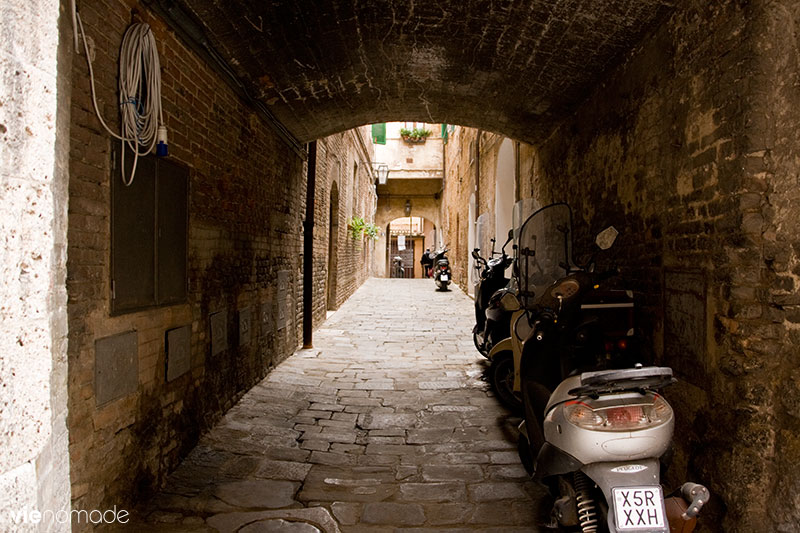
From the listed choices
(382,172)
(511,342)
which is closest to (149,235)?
(511,342)

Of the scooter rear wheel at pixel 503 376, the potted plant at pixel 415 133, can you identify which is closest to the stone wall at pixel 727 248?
the scooter rear wheel at pixel 503 376

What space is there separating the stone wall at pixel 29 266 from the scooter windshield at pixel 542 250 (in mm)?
3089

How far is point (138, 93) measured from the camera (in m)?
2.63

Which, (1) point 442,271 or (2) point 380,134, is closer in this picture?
(1) point 442,271

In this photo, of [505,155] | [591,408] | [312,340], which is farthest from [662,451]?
[505,155]

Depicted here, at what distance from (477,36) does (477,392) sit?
3382 millimetres

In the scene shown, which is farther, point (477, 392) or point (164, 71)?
point (477, 392)

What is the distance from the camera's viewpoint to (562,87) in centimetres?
445

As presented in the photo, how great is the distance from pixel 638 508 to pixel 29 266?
219 cm

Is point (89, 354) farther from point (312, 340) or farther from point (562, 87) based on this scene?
point (312, 340)

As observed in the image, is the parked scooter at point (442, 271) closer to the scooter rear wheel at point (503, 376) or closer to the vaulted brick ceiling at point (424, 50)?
the vaulted brick ceiling at point (424, 50)

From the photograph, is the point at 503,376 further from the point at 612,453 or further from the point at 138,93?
the point at 138,93

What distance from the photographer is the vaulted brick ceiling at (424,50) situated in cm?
329

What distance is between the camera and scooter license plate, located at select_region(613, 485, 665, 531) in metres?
1.84
